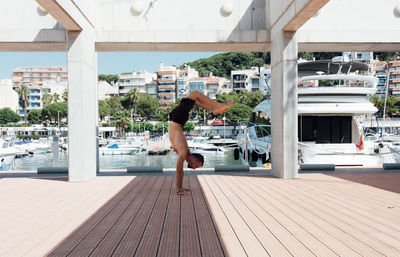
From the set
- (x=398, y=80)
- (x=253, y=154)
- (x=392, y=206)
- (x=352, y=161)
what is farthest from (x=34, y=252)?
(x=398, y=80)

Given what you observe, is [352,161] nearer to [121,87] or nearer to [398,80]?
[398,80]

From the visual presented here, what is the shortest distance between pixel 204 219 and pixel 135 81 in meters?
102

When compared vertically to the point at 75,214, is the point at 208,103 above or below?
above

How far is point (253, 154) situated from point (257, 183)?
11.6 meters

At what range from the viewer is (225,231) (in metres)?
3.22

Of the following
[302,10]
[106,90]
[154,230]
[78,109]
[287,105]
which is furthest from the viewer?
[106,90]

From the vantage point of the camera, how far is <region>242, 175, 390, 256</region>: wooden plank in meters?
2.73

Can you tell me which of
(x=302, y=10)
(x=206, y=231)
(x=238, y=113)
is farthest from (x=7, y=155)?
(x=238, y=113)

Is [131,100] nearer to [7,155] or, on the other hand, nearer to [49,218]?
[7,155]

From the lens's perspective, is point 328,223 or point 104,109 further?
point 104,109

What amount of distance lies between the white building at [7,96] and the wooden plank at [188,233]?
107 meters

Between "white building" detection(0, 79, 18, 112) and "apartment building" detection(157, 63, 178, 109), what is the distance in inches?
1732

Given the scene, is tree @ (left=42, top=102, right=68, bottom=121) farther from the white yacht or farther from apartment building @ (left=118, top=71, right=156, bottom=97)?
the white yacht

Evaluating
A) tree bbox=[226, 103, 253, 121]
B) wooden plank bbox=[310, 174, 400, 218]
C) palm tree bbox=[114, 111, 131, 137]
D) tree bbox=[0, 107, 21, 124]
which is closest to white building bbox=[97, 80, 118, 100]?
tree bbox=[0, 107, 21, 124]
